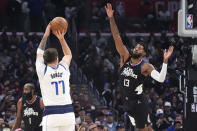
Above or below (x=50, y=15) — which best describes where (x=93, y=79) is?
below

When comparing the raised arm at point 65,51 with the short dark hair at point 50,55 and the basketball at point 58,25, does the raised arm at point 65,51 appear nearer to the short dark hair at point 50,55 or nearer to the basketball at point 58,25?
the basketball at point 58,25

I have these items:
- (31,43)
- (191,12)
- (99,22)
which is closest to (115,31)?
(191,12)

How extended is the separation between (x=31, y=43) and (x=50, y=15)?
1.36 metres

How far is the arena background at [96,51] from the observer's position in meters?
16.6

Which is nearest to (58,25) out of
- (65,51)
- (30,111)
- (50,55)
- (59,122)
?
(65,51)

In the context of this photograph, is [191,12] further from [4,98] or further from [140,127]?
[4,98]

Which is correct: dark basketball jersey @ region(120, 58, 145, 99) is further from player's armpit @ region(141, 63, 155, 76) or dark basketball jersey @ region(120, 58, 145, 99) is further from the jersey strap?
the jersey strap

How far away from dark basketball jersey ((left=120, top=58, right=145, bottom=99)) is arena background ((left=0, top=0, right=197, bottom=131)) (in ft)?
12.6

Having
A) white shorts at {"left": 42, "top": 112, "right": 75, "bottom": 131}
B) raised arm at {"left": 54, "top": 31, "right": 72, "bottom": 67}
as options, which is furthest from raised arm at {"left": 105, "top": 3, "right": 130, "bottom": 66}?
white shorts at {"left": 42, "top": 112, "right": 75, "bottom": 131}

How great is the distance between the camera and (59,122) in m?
8.33

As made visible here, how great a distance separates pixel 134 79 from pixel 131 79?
0.17 ft

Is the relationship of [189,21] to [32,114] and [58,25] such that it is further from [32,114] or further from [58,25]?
[58,25]

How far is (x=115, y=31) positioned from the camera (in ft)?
33.3

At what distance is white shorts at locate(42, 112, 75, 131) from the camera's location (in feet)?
27.3
